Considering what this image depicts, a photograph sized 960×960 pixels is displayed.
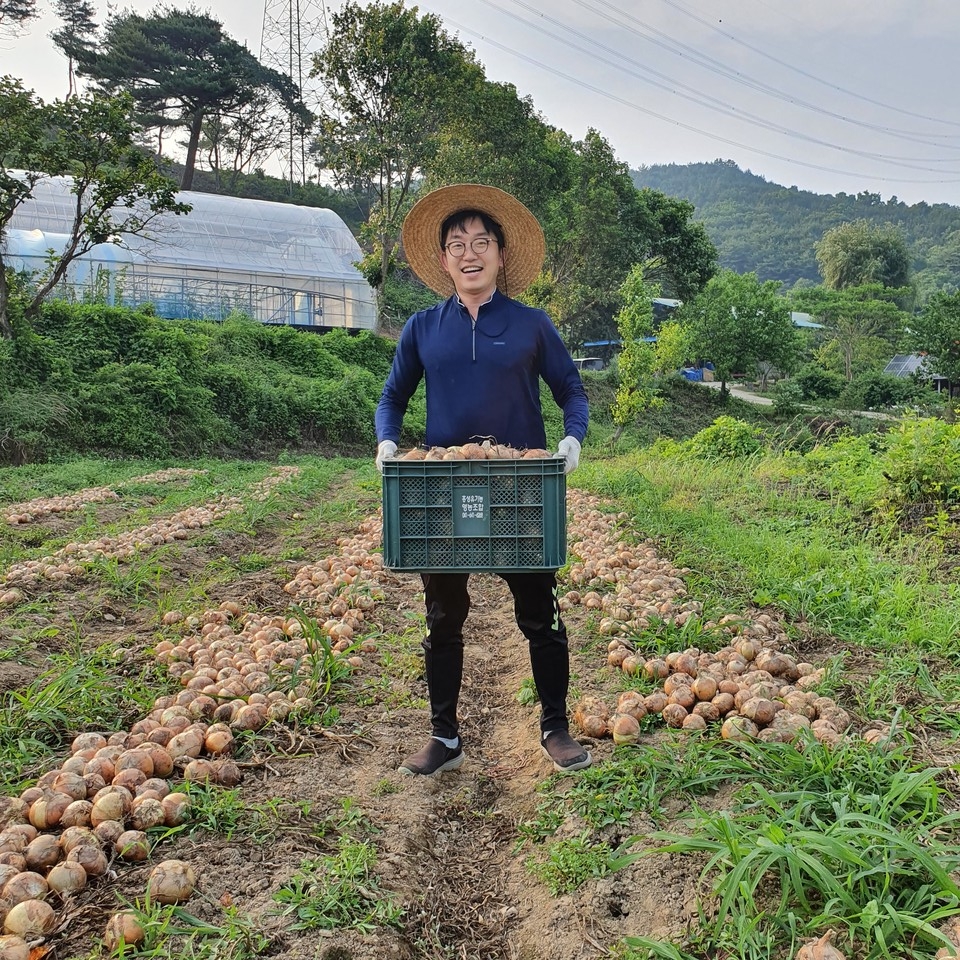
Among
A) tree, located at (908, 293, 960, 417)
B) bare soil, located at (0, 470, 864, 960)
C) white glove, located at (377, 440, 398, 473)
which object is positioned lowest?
bare soil, located at (0, 470, 864, 960)

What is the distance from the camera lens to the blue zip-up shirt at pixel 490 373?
8.16 feet

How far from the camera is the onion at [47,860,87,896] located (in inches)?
66.8

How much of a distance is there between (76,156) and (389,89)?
9484 millimetres

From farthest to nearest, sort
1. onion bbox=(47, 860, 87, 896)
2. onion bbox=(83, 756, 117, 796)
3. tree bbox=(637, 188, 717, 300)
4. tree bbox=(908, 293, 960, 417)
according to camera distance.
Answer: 1. tree bbox=(637, 188, 717, 300)
2. tree bbox=(908, 293, 960, 417)
3. onion bbox=(83, 756, 117, 796)
4. onion bbox=(47, 860, 87, 896)

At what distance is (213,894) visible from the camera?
5.79 feet

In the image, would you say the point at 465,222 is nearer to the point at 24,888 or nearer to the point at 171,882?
the point at 171,882

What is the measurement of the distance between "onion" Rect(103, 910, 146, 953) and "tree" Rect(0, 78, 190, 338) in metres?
11.3

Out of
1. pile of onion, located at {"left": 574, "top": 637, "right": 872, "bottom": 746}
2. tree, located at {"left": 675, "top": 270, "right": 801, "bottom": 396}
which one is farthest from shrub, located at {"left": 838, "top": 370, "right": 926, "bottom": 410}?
pile of onion, located at {"left": 574, "top": 637, "right": 872, "bottom": 746}

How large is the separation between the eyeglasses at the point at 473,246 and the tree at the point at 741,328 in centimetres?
2643

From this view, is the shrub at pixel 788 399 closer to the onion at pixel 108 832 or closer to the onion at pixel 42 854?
the onion at pixel 108 832

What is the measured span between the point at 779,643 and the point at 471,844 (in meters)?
1.68

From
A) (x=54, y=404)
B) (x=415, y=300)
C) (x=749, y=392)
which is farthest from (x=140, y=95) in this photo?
(x=749, y=392)

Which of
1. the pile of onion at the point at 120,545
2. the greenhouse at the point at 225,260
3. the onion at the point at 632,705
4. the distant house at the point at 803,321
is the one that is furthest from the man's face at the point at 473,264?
the distant house at the point at 803,321

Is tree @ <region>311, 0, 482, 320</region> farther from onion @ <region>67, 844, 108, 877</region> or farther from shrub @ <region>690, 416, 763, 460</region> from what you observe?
onion @ <region>67, 844, 108, 877</region>
